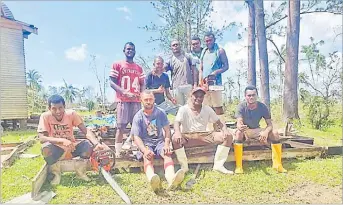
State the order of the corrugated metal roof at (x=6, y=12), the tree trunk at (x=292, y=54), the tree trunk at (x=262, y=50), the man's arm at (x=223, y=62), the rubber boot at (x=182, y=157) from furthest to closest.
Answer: the corrugated metal roof at (x=6, y=12), the tree trunk at (x=262, y=50), the tree trunk at (x=292, y=54), the man's arm at (x=223, y=62), the rubber boot at (x=182, y=157)

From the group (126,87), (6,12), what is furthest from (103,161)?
(6,12)

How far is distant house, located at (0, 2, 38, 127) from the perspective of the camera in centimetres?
1100

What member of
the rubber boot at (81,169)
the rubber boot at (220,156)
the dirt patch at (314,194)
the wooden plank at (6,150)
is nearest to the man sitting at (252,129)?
the rubber boot at (220,156)

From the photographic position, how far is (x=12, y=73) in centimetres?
1128

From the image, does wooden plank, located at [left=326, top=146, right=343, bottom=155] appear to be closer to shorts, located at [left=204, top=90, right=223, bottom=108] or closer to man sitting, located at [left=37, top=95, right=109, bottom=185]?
shorts, located at [left=204, top=90, right=223, bottom=108]

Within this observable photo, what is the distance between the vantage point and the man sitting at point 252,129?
4551 mm

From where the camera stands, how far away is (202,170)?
449cm

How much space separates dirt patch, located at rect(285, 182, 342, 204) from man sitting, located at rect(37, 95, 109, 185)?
7.48 ft

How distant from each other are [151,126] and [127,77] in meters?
1.04

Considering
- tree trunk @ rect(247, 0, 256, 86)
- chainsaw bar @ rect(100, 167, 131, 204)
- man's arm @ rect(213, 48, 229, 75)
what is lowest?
chainsaw bar @ rect(100, 167, 131, 204)

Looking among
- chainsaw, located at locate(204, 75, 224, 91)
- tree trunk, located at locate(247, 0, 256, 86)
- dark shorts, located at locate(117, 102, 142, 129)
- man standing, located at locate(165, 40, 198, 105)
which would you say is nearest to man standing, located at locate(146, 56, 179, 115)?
man standing, located at locate(165, 40, 198, 105)

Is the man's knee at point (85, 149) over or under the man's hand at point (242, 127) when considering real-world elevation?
under

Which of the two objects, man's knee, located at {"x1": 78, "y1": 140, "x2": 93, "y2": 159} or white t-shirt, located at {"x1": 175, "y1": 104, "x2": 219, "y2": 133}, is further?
white t-shirt, located at {"x1": 175, "y1": 104, "x2": 219, "y2": 133}

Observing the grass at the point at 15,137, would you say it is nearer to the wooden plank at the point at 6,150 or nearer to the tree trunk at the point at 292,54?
the wooden plank at the point at 6,150
